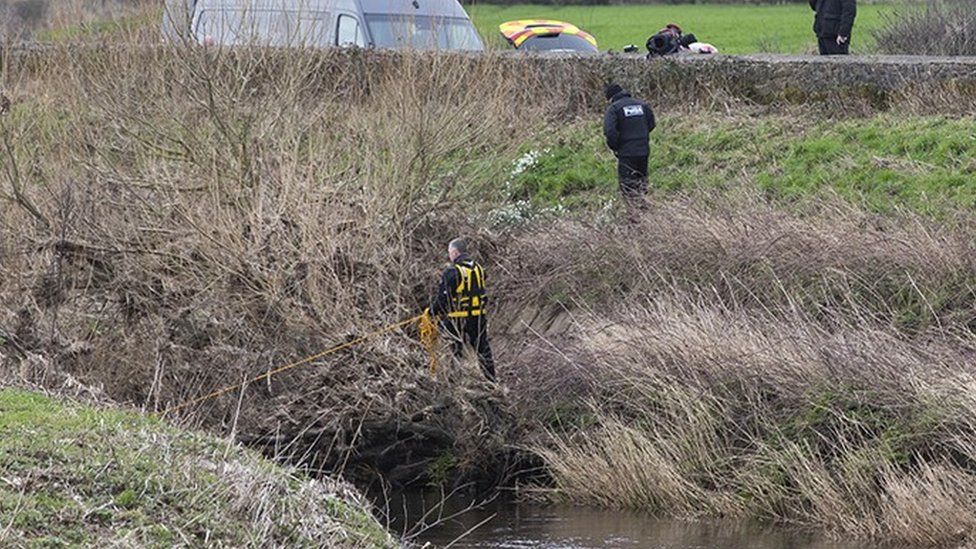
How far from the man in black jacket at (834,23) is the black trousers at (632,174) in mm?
3859

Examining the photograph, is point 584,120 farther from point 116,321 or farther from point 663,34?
point 116,321

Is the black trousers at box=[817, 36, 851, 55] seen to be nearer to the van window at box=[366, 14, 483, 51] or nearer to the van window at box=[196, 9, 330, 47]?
the van window at box=[366, 14, 483, 51]

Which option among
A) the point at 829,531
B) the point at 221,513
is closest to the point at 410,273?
the point at 829,531

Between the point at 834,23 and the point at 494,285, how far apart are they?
20.7 feet

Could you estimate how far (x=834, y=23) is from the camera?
70.2 feet

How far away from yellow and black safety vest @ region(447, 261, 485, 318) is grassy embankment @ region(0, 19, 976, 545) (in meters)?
0.55

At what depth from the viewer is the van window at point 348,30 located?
22.4 metres

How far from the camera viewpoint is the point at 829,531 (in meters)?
13.5

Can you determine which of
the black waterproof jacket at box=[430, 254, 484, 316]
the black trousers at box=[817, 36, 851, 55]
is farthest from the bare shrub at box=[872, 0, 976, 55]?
the black waterproof jacket at box=[430, 254, 484, 316]

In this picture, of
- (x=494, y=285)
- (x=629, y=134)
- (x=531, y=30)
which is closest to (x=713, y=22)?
(x=531, y=30)

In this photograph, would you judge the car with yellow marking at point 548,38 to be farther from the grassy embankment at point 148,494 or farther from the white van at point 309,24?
the grassy embankment at point 148,494

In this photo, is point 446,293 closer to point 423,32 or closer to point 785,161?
point 423,32

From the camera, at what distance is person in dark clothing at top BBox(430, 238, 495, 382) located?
50.8ft

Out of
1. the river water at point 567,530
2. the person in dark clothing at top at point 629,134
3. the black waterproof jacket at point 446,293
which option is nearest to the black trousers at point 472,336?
the black waterproof jacket at point 446,293
